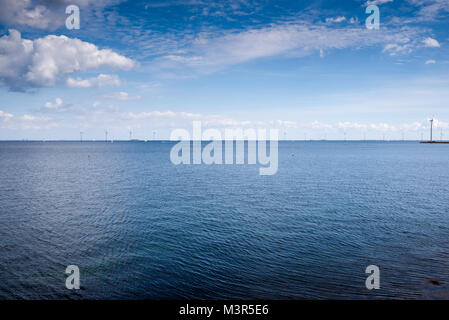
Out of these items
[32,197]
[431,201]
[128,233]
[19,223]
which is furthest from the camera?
[32,197]

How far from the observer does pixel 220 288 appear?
20.1 m

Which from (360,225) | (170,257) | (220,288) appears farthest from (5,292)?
(360,225)

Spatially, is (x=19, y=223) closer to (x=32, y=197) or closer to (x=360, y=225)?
(x=32, y=197)

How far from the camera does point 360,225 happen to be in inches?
1307

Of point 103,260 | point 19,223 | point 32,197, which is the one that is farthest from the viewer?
point 32,197

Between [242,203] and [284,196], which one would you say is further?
[284,196]

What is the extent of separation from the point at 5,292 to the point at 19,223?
1790 cm

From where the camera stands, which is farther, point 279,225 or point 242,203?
point 242,203
